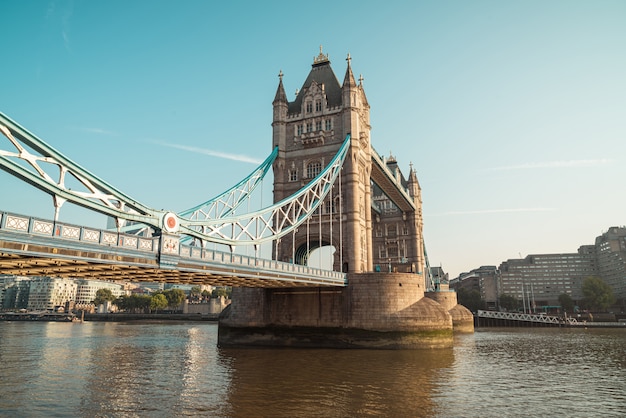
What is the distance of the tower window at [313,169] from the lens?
38656mm

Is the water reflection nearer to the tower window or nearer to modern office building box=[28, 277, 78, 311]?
the tower window

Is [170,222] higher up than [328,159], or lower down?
lower down

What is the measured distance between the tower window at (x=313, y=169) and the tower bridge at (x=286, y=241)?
10cm

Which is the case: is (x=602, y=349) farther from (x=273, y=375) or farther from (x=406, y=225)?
(x=406, y=225)

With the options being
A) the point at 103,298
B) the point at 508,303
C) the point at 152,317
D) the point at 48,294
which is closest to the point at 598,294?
the point at 508,303

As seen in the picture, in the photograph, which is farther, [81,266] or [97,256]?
[81,266]

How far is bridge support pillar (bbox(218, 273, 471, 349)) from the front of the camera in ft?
97.2

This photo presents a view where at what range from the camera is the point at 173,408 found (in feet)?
43.8

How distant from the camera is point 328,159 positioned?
38500mm

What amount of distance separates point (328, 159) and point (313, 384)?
24.2 m

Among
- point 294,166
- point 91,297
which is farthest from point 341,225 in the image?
point 91,297

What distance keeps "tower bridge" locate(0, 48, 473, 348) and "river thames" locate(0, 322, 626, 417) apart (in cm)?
343

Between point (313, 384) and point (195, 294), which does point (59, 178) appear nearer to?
point (313, 384)

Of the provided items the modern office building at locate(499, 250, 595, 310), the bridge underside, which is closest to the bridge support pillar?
the bridge underside
